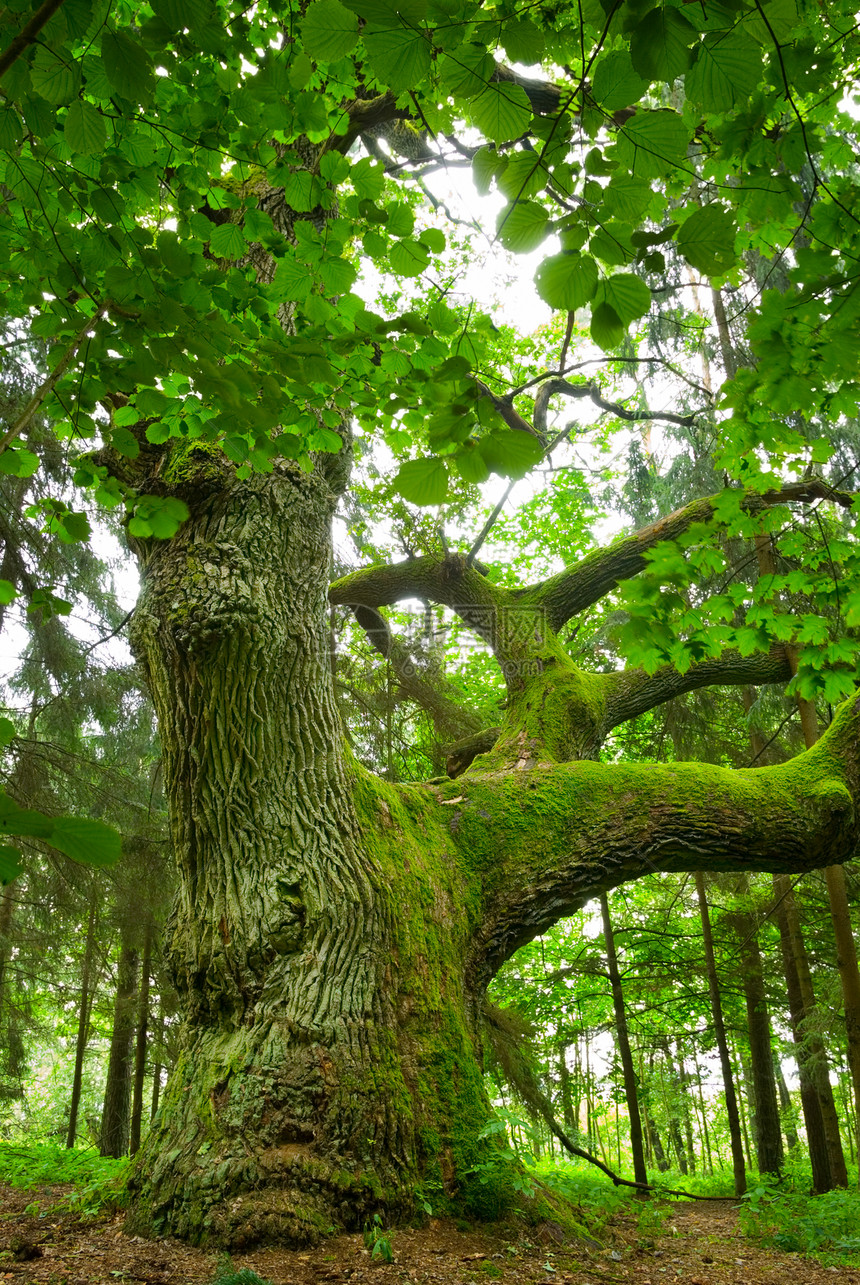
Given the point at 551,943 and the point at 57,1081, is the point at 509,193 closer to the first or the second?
the point at 551,943

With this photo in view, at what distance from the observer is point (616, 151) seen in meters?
1.21

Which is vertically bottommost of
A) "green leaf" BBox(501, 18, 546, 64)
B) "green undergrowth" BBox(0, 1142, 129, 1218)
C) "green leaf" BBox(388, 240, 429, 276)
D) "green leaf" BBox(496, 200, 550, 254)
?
"green undergrowth" BBox(0, 1142, 129, 1218)

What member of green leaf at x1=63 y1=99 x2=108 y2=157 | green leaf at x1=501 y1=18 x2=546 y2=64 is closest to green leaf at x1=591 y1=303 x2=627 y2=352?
green leaf at x1=501 y1=18 x2=546 y2=64

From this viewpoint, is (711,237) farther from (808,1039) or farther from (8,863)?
(808,1039)

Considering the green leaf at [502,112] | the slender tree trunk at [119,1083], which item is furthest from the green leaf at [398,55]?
the slender tree trunk at [119,1083]

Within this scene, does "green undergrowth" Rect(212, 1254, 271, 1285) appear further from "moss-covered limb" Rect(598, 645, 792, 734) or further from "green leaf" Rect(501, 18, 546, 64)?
"moss-covered limb" Rect(598, 645, 792, 734)

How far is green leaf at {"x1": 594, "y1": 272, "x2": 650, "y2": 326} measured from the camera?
1205 millimetres

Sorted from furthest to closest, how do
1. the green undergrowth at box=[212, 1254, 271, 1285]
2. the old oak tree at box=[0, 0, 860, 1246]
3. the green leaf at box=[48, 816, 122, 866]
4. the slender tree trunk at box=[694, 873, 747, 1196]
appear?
the slender tree trunk at box=[694, 873, 747, 1196] → the green undergrowth at box=[212, 1254, 271, 1285] → the old oak tree at box=[0, 0, 860, 1246] → the green leaf at box=[48, 816, 122, 866]

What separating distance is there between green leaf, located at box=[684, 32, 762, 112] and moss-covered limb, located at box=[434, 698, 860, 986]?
346 cm

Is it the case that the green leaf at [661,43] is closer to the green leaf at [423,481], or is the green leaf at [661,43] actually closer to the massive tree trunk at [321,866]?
the green leaf at [423,481]

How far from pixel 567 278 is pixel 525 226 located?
0.12 meters

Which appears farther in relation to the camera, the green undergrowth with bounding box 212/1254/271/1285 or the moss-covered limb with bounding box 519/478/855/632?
the moss-covered limb with bounding box 519/478/855/632

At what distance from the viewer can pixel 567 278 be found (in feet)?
3.98

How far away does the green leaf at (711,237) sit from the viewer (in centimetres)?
119
